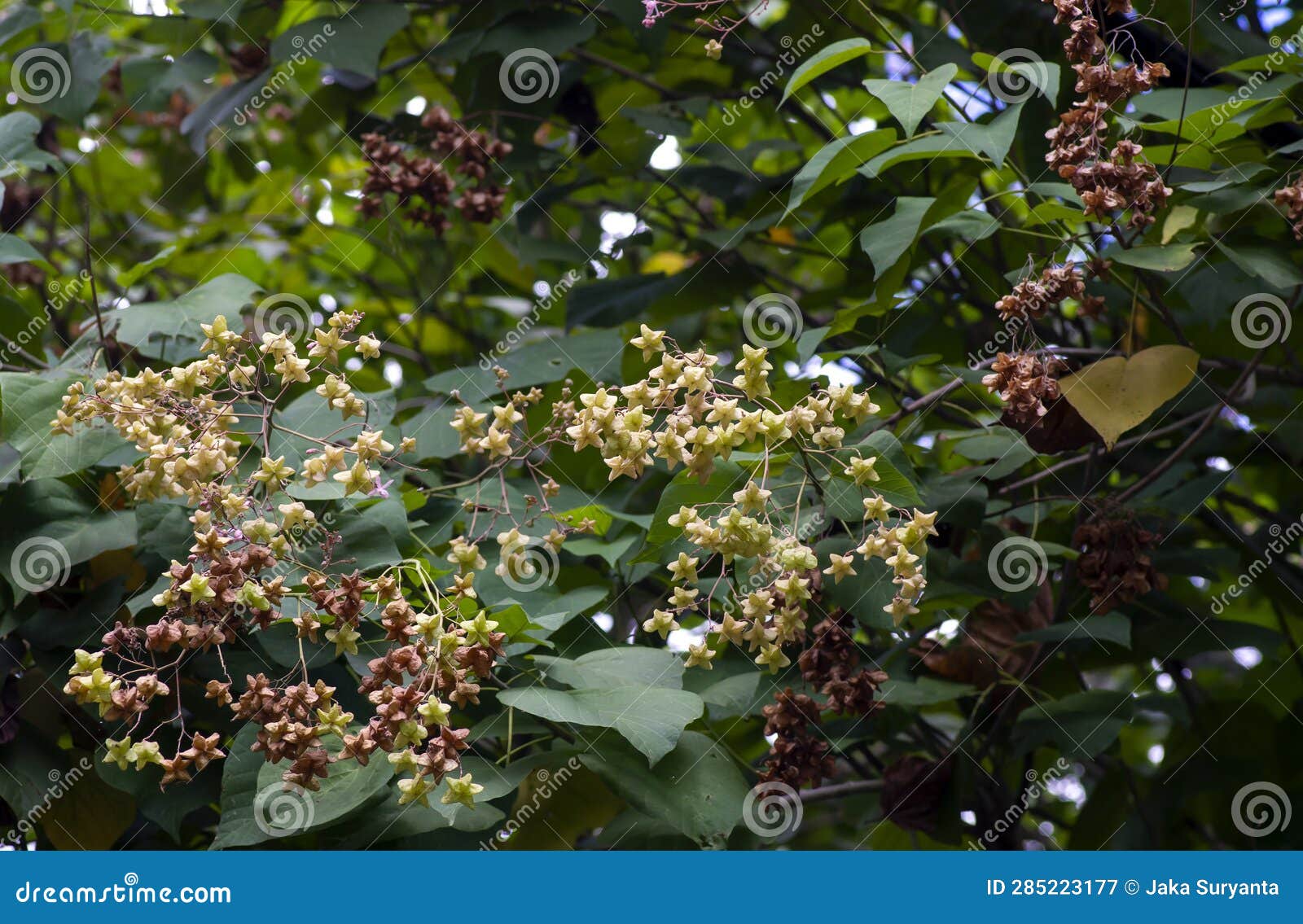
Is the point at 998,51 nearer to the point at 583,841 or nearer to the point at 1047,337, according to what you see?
the point at 1047,337

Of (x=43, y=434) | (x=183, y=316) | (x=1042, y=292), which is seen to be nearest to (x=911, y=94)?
(x=1042, y=292)

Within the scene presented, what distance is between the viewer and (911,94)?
1852mm

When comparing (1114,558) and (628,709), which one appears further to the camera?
(1114,558)

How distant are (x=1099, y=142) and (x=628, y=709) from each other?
116cm

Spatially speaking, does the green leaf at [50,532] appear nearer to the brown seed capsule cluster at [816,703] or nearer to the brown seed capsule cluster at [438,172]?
the brown seed capsule cluster at [438,172]

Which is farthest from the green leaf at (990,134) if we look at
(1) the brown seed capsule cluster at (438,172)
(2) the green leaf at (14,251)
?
(2) the green leaf at (14,251)

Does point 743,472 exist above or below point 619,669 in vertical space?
above

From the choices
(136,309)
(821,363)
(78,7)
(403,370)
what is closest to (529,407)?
(821,363)

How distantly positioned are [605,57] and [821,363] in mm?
1255

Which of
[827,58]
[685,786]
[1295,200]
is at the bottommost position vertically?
[685,786]

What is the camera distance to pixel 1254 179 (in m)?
1.99

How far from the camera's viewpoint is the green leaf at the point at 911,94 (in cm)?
179

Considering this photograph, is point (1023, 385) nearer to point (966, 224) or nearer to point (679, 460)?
point (966, 224)

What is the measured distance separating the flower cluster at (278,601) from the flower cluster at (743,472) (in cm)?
13
